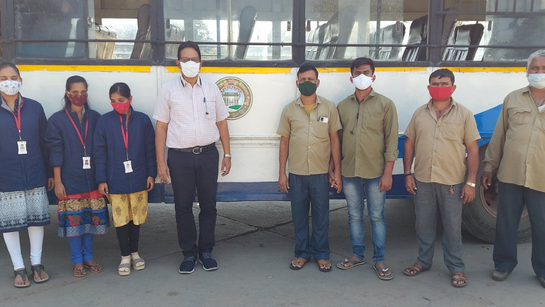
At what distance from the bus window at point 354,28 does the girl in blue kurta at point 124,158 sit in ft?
4.67

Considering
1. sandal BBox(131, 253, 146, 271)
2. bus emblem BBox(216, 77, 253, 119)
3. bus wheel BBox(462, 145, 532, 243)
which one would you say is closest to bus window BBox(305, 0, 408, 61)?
bus emblem BBox(216, 77, 253, 119)

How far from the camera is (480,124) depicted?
395 centimetres

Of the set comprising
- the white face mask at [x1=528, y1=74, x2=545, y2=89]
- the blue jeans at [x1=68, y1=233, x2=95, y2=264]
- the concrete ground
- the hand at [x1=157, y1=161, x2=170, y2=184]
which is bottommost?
the concrete ground

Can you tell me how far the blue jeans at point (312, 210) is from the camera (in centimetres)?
362

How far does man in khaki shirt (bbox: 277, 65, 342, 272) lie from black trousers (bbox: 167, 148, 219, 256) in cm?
54

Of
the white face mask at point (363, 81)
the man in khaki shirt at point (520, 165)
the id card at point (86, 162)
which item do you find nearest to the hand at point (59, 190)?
the id card at point (86, 162)

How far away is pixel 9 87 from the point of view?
324 cm

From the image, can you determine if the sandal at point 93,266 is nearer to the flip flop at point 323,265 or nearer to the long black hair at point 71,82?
the long black hair at point 71,82

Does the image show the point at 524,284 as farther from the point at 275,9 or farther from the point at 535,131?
the point at 275,9

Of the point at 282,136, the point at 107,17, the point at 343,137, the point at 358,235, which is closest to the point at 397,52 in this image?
the point at 343,137

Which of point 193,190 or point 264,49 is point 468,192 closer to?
point 264,49

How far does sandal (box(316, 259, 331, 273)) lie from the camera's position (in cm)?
366

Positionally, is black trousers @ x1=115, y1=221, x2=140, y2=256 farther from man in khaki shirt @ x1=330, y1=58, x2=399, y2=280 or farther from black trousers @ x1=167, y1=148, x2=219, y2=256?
man in khaki shirt @ x1=330, y1=58, x2=399, y2=280

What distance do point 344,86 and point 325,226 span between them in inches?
44.1
